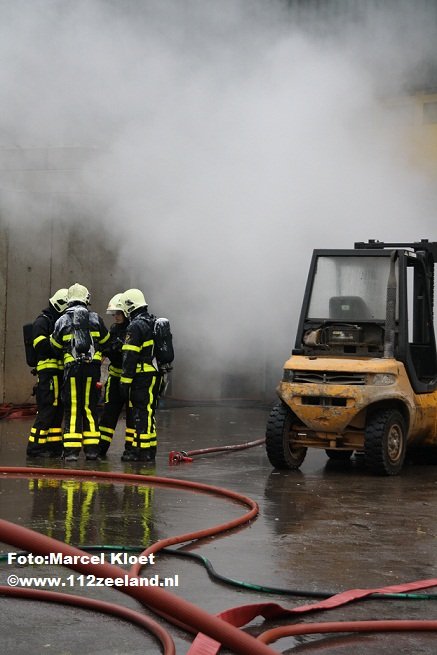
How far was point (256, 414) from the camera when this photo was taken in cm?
1548

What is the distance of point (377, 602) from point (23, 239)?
11.5 metres

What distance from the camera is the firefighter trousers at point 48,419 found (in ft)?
34.1

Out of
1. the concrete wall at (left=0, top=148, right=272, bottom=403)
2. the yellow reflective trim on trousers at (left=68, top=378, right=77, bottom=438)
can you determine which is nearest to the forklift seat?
the yellow reflective trim on trousers at (left=68, top=378, right=77, bottom=438)

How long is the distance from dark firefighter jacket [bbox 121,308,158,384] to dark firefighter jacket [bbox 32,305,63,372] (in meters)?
0.78

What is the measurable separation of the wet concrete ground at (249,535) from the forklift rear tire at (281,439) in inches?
5.4

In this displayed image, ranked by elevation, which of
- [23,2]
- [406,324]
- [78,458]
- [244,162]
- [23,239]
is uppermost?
[23,2]

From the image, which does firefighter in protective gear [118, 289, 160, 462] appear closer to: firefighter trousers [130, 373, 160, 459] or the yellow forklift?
firefighter trousers [130, 373, 160, 459]

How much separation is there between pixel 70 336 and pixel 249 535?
4.04 meters

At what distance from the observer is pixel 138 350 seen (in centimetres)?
1008

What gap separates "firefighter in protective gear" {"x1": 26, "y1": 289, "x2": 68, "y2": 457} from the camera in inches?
410

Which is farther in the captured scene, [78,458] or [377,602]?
[78,458]

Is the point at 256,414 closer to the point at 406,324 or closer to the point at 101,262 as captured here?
the point at 101,262

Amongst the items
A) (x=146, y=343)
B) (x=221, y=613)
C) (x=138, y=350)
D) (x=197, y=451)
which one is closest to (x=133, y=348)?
(x=138, y=350)

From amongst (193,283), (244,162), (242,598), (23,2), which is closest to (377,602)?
(242,598)
